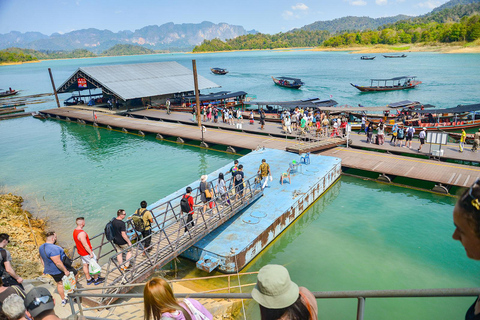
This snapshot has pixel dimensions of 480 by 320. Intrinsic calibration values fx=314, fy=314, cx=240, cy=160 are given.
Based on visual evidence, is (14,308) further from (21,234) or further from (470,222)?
(21,234)

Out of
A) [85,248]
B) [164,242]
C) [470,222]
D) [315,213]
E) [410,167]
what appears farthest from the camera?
[410,167]

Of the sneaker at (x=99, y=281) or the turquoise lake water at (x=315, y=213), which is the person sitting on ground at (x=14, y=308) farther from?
the turquoise lake water at (x=315, y=213)

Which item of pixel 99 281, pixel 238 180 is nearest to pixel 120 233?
pixel 99 281

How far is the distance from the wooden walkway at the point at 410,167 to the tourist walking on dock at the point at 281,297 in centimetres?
1947

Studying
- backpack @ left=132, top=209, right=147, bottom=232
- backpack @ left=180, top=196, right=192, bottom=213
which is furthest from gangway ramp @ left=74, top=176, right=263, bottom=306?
backpack @ left=132, top=209, right=147, bottom=232

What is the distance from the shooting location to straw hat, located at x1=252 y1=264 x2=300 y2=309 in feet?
8.48

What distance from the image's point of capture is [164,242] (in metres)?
12.3

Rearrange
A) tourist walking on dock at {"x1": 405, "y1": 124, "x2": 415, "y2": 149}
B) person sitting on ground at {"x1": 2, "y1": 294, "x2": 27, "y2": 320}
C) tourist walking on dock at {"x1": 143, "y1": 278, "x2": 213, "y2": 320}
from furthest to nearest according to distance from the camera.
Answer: tourist walking on dock at {"x1": 405, "y1": 124, "x2": 415, "y2": 149} < person sitting on ground at {"x1": 2, "y1": 294, "x2": 27, "y2": 320} < tourist walking on dock at {"x1": 143, "y1": 278, "x2": 213, "y2": 320}

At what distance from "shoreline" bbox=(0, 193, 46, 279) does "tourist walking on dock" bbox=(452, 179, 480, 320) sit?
13.8 metres

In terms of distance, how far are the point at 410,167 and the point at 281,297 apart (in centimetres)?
2150

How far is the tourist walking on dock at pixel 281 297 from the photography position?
102 inches

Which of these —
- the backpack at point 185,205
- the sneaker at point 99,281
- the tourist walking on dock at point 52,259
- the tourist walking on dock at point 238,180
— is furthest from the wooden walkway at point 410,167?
the tourist walking on dock at point 52,259

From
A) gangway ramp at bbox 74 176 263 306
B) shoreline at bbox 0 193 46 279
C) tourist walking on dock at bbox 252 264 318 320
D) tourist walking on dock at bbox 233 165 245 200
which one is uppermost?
tourist walking on dock at bbox 252 264 318 320

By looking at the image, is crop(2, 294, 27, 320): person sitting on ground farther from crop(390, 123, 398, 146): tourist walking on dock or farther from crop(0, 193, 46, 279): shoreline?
crop(390, 123, 398, 146): tourist walking on dock
